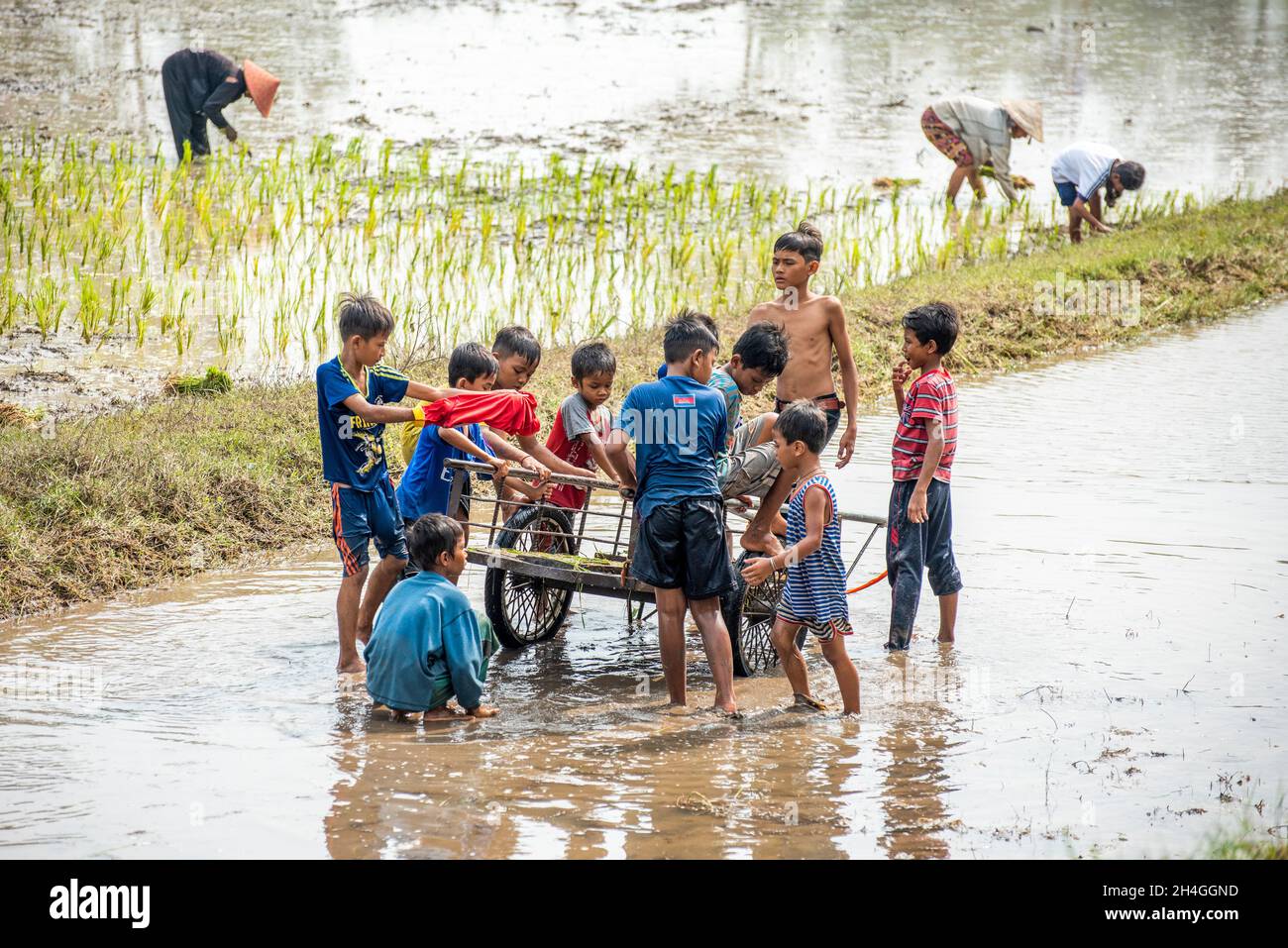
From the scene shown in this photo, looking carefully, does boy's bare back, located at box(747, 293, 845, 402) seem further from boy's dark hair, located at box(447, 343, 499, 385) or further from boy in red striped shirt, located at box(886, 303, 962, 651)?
boy's dark hair, located at box(447, 343, 499, 385)

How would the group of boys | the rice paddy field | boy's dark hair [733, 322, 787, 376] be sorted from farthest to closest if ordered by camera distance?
the rice paddy field, boy's dark hair [733, 322, 787, 376], the group of boys

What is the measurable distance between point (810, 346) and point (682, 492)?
149 centimetres

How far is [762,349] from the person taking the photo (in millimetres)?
5016

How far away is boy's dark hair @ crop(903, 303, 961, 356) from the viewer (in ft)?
A: 17.2

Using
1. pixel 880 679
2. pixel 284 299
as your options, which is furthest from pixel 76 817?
pixel 284 299

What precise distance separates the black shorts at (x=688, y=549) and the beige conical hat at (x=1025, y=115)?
35.4 feet

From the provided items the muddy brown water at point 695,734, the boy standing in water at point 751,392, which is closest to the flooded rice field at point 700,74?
Result: the muddy brown water at point 695,734

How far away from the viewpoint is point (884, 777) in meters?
4.18

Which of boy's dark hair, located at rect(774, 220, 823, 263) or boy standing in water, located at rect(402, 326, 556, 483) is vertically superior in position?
boy's dark hair, located at rect(774, 220, 823, 263)

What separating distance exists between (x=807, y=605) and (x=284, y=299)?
654 cm

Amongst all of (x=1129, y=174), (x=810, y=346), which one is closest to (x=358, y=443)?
(x=810, y=346)

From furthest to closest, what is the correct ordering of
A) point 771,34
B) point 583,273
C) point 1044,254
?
point 771,34
point 1044,254
point 583,273

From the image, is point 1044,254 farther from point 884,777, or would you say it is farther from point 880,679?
point 884,777

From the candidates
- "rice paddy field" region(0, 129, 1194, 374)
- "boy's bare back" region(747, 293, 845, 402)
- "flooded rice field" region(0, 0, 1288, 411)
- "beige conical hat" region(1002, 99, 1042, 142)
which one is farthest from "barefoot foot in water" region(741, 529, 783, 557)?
"beige conical hat" region(1002, 99, 1042, 142)
